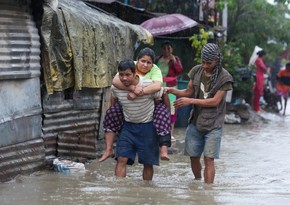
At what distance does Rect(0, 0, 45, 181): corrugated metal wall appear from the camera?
712cm

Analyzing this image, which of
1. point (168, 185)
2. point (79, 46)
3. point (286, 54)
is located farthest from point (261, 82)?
point (286, 54)

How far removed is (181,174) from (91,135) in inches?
Answer: 59.2

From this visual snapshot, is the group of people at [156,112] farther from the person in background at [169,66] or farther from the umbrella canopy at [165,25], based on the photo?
the umbrella canopy at [165,25]

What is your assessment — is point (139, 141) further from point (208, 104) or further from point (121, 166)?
point (208, 104)

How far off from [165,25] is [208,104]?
6369 millimetres

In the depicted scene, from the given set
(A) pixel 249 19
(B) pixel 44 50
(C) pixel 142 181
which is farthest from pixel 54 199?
(A) pixel 249 19

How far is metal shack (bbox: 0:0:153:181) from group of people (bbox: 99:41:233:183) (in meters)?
1.00

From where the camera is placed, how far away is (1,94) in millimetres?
7074

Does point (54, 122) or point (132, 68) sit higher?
point (132, 68)

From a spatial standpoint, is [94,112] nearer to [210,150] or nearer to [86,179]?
[86,179]

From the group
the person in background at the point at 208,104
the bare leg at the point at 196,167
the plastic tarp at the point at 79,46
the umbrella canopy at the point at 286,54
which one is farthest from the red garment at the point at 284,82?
the person in background at the point at 208,104

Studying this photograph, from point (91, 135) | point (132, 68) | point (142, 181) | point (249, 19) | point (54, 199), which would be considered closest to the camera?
point (54, 199)

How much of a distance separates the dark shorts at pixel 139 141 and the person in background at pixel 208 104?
41 cm

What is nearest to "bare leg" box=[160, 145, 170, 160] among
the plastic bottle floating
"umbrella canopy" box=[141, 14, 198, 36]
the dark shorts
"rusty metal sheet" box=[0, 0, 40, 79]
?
the dark shorts
